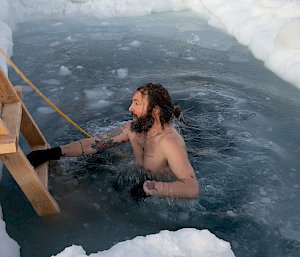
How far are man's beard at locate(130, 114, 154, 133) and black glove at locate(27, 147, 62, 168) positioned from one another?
0.64 meters

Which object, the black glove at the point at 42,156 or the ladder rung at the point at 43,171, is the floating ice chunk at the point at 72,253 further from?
the black glove at the point at 42,156

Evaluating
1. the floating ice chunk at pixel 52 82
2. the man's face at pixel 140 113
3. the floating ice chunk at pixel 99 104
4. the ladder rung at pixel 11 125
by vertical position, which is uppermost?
the ladder rung at pixel 11 125

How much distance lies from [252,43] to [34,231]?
4646mm

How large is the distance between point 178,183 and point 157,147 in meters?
0.31

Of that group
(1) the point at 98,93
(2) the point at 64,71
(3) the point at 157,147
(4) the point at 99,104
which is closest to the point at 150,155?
(3) the point at 157,147

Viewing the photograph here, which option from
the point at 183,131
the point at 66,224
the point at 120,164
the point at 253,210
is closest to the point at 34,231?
the point at 66,224

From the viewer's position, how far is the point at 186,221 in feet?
9.30

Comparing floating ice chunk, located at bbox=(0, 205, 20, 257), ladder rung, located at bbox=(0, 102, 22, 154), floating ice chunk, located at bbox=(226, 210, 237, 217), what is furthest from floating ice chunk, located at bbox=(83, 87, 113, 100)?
floating ice chunk, located at bbox=(0, 205, 20, 257)

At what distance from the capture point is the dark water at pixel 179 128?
8.89 feet

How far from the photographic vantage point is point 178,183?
2.64 meters

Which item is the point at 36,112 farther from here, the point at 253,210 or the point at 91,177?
the point at 253,210

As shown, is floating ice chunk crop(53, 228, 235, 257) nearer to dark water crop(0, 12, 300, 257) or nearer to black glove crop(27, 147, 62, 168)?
dark water crop(0, 12, 300, 257)

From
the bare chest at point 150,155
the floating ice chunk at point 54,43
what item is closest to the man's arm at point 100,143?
the bare chest at point 150,155

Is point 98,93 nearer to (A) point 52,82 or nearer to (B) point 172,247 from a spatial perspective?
(A) point 52,82
